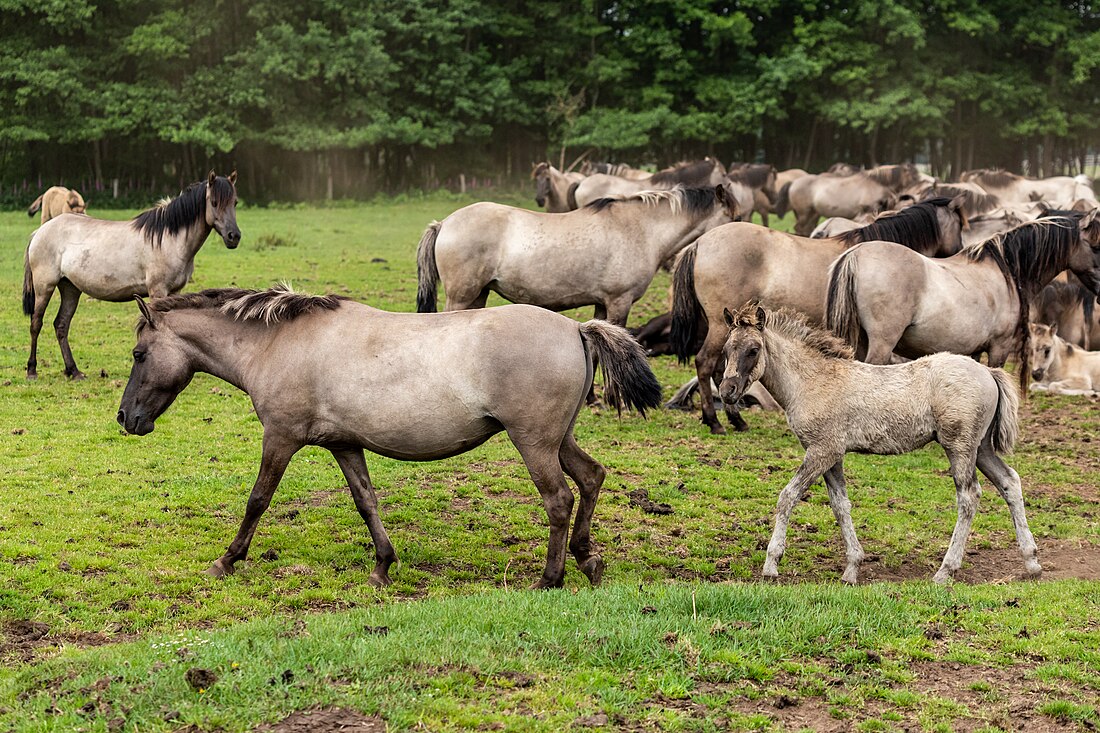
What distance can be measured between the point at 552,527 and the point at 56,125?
3596 cm

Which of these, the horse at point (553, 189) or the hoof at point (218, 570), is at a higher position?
the horse at point (553, 189)

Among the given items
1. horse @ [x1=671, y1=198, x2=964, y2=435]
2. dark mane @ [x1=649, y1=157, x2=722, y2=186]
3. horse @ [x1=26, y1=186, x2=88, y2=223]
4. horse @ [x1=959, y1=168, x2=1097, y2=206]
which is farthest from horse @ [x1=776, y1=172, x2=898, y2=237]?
horse @ [x1=26, y1=186, x2=88, y2=223]

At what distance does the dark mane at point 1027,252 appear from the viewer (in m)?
11.7

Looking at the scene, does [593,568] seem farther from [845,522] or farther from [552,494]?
[845,522]

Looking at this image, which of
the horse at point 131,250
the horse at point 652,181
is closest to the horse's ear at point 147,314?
the horse at point 131,250

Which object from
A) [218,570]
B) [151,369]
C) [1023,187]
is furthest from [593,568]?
[1023,187]

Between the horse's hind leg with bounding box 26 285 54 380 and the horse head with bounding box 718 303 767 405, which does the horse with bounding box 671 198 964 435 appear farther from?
the horse's hind leg with bounding box 26 285 54 380

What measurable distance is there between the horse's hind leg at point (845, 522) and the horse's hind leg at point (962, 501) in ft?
1.89

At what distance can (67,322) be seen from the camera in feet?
44.7

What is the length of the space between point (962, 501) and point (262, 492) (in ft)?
16.6

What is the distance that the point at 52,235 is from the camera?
13492 millimetres

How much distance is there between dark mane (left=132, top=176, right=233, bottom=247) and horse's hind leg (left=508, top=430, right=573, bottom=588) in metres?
7.60

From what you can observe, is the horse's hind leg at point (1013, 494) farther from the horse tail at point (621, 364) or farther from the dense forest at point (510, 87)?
the dense forest at point (510, 87)

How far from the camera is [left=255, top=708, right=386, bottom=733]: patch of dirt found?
4.69 metres
